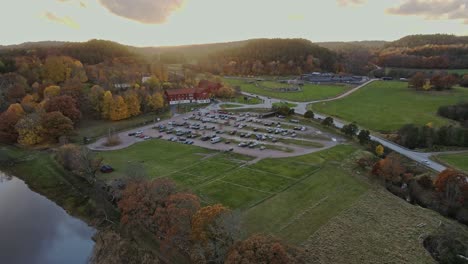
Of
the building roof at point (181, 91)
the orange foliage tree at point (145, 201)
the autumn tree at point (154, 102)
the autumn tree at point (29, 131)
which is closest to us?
the orange foliage tree at point (145, 201)

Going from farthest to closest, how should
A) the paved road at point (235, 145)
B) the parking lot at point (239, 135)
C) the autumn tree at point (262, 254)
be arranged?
the parking lot at point (239, 135) < the paved road at point (235, 145) < the autumn tree at point (262, 254)

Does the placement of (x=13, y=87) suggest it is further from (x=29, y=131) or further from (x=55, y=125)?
(x=55, y=125)

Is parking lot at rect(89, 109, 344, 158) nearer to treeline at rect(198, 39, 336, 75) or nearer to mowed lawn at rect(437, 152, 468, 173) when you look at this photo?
mowed lawn at rect(437, 152, 468, 173)

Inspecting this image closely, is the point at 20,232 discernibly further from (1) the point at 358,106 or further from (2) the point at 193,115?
(1) the point at 358,106

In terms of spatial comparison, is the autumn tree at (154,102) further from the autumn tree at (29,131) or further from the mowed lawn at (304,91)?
the mowed lawn at (304,91)

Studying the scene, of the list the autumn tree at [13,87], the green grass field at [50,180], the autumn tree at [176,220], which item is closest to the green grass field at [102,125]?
the green grass field at [50,180]

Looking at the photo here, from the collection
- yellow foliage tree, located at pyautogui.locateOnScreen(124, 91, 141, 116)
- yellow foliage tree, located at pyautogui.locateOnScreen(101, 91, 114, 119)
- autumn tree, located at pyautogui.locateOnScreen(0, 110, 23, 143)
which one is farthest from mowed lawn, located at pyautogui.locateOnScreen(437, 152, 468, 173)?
autumn tree, located at pyautogui.locateOnScreen(0, 110, 23, 143)
